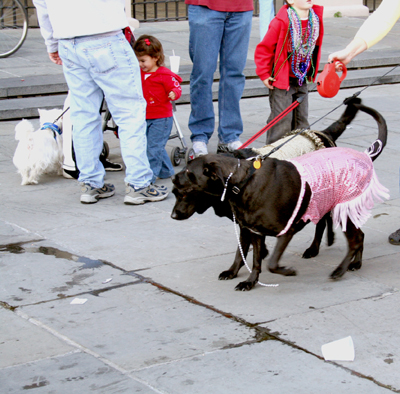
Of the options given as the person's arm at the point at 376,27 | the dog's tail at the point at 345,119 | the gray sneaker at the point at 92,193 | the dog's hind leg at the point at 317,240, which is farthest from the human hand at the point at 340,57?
the gray sneaker at the point at 92,193

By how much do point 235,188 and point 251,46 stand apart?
9395 mm

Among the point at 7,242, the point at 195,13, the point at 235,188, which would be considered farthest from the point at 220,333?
the point at 195,13

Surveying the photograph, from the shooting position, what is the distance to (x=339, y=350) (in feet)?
10.4

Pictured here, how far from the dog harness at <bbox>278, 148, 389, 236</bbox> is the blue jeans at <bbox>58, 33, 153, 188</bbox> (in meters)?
1.92

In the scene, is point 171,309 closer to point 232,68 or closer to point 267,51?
point 267,51

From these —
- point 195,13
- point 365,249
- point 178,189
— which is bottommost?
point 365,249

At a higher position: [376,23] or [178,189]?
[376,23]

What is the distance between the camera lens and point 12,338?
3385 millimetres

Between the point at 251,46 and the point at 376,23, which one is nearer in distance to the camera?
the point at 376,23

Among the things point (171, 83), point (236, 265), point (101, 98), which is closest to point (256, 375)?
point (236, 265)

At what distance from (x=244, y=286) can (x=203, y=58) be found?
3.33 metres

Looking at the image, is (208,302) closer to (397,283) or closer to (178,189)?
(178,189)

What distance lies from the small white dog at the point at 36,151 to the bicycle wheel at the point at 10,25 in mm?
5411

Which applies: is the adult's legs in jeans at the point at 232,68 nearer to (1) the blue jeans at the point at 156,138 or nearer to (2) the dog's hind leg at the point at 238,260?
(1) the blue jeans at the point at 156,138
